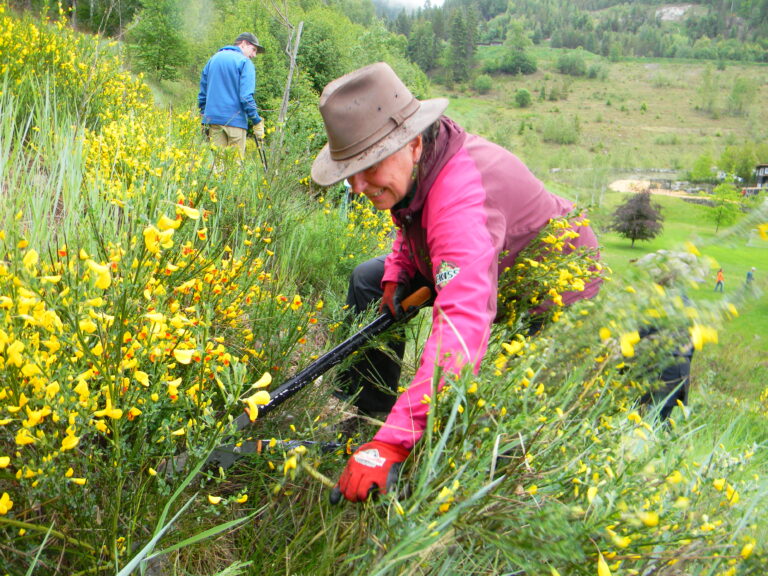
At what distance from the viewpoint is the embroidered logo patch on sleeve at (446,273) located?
169cm

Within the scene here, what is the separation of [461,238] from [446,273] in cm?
14

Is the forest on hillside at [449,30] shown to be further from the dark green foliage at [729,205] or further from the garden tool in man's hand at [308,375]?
the dark green foliage at [729,205]

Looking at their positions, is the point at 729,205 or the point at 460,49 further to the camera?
the point at 460,49

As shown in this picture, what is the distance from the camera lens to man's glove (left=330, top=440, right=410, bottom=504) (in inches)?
52.1

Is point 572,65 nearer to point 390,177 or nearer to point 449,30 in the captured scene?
point 449,30

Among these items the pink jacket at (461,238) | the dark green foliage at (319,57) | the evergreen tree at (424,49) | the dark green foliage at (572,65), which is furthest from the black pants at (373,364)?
the dark green foliage at (572,65)

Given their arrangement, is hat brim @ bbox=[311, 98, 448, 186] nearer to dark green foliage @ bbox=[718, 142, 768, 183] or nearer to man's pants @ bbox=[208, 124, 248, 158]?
man's pants @ bbox=[208, 124, 248, 158]

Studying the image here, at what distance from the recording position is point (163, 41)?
2462 cm

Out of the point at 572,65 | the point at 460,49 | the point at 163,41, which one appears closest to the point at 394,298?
the point at 163,41

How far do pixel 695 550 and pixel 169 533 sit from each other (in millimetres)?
1194

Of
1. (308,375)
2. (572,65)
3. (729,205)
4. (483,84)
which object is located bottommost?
(308,375)

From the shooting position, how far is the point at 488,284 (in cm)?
169

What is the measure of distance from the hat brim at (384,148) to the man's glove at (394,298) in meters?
0.71

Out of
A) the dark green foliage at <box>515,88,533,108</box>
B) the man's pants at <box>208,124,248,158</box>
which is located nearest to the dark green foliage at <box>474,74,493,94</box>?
the dark green foliage at <box>515,88,533,108</box>
